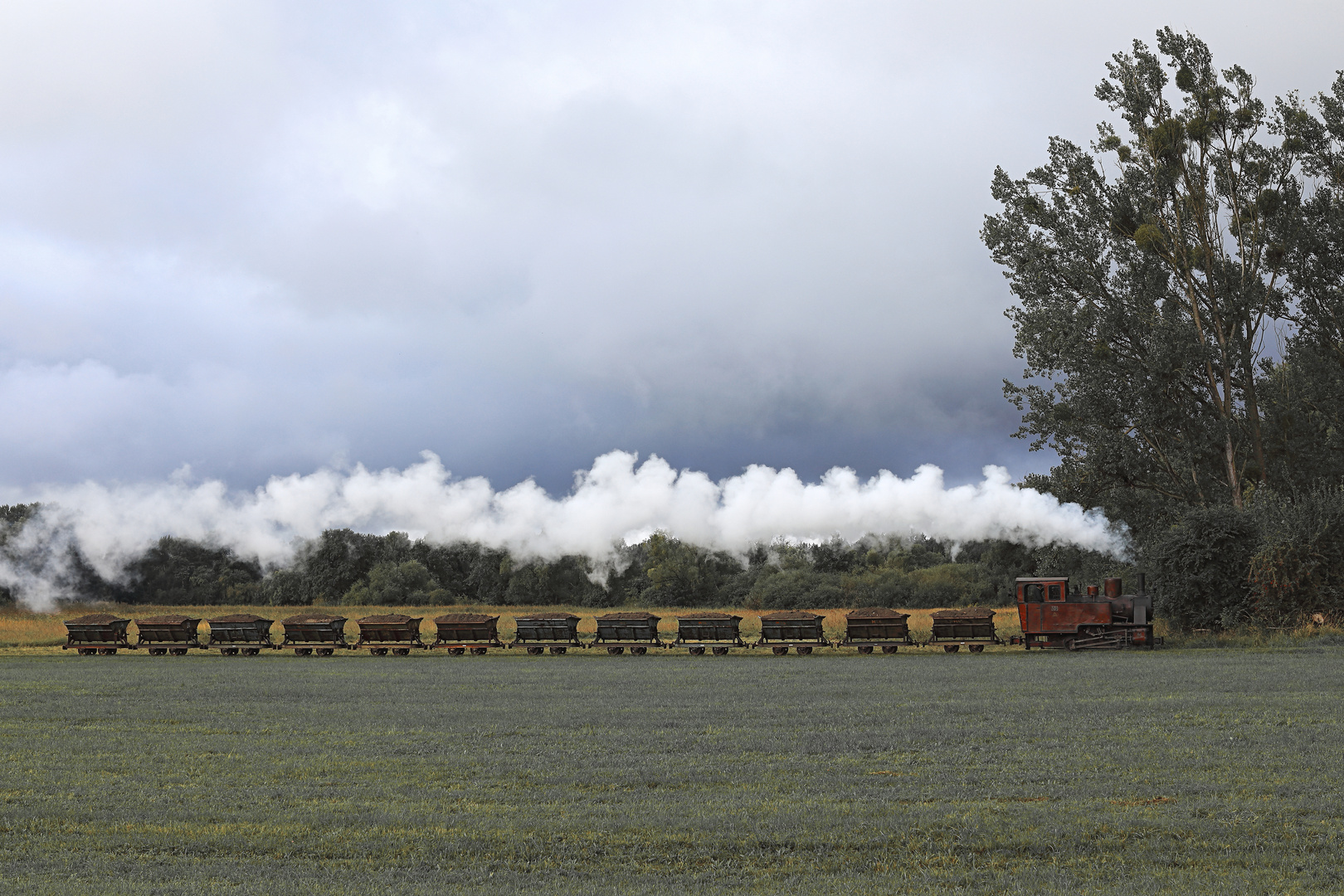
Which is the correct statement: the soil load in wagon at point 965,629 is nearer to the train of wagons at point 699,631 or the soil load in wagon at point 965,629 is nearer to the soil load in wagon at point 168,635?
the train of wagons at point 699,631

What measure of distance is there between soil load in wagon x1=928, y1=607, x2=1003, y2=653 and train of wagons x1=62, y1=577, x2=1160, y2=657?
31 mm

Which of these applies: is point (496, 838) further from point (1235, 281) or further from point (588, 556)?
point (588, 556)

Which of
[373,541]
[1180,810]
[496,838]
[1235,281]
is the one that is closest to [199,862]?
[496,838]

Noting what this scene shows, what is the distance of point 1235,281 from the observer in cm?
3662

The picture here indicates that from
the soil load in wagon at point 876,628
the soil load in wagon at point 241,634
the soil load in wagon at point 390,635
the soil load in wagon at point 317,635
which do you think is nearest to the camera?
the soil load in wagon at point 876,628

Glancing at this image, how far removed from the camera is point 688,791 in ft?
32.6

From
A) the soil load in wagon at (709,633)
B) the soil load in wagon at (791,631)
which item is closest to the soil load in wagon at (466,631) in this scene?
the soil load in wagon at (709,633)

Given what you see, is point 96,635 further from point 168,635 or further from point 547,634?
point 547,634

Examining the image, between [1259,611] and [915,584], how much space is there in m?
19.0

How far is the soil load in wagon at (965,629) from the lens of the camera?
3006 cm

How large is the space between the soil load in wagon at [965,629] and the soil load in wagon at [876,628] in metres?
0.89

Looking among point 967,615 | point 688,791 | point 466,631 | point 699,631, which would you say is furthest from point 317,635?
point 688,791

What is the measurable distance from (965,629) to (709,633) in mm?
7315


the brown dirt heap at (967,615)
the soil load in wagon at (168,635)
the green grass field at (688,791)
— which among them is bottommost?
the soil load in wagon at (168,635)
